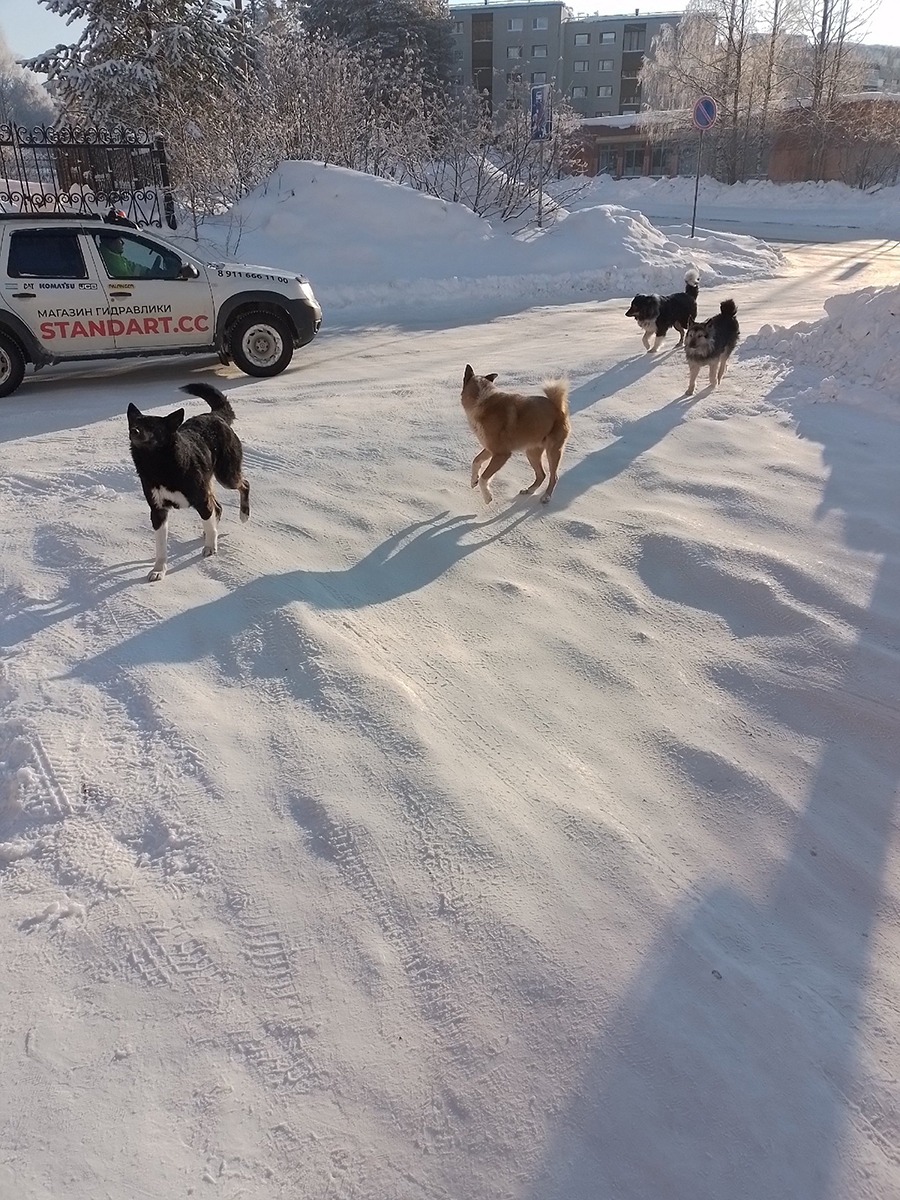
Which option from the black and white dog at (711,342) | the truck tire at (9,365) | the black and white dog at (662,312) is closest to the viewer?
the black and white dog at (711,342)

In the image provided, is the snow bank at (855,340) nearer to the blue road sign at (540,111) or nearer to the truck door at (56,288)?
the truck door at (56,288)

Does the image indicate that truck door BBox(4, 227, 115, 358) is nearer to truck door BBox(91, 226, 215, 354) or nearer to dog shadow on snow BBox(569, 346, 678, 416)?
truck door BBox(91, 226, 215, 354)

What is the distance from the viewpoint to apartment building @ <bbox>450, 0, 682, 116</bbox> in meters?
70.1

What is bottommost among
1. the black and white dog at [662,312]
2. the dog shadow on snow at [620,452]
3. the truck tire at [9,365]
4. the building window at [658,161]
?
the dog shadow on snow at [620,452]

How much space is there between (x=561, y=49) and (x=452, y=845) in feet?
291

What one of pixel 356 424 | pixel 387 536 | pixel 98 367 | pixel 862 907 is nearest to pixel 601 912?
pixel 862 907

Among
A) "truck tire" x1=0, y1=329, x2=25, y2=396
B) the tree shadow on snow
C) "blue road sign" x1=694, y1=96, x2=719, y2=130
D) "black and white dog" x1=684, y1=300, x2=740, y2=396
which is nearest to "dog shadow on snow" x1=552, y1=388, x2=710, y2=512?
"black and white dog" x1=684, y1=300, x2=740, y2=396

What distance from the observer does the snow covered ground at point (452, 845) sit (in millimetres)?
2047

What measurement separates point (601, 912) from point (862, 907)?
0.99 metres

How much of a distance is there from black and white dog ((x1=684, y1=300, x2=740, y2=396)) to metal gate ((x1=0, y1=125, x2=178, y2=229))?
42.9ft

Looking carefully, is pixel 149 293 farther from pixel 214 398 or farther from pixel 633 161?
pixel 633 161

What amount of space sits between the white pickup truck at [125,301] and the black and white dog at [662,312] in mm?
4311

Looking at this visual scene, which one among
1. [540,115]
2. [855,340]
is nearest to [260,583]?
[855,340]

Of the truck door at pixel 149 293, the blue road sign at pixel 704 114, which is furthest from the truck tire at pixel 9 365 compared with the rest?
the blue road sign at pixel 704 114
